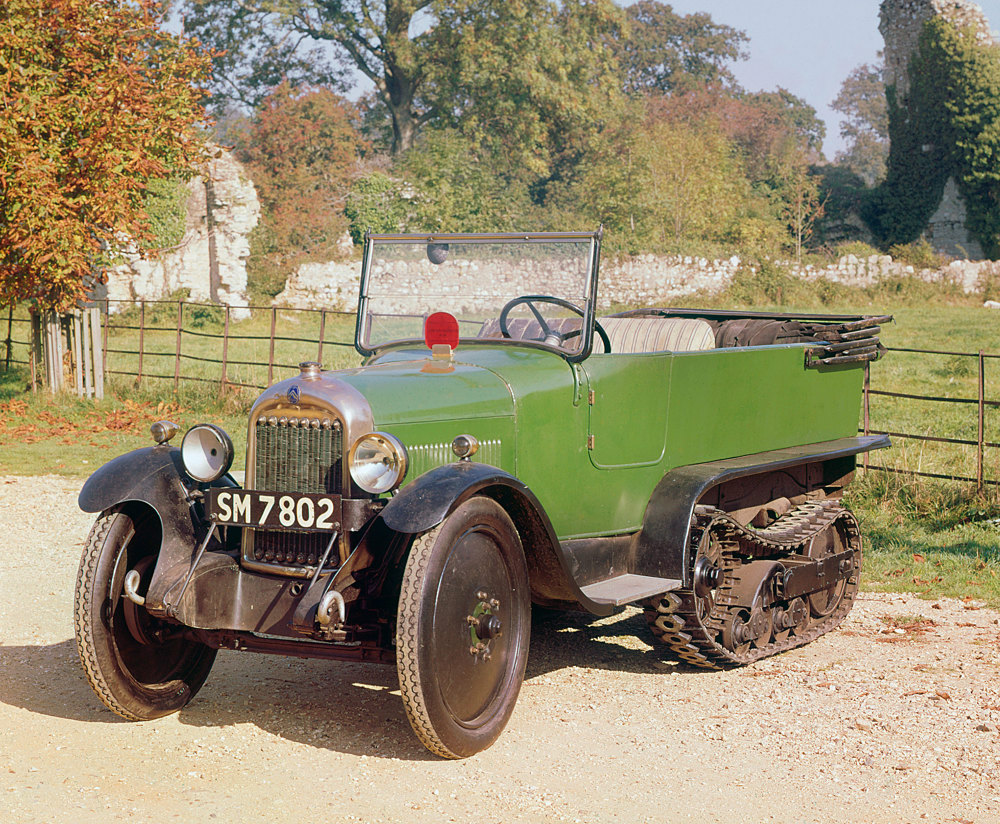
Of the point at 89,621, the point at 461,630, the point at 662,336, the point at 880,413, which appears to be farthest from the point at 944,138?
the point at 89,621

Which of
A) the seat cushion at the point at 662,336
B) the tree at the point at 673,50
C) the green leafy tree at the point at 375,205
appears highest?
the tree at the point at 673,50

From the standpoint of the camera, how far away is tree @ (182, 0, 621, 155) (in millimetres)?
38344

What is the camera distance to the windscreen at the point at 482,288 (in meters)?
5.42

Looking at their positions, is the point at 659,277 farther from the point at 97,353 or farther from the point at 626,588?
the point at 626,588

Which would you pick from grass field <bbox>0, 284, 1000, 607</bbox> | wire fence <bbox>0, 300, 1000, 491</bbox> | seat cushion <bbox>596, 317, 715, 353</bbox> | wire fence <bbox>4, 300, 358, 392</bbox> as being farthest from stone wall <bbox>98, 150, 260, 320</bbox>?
seat cushion <bbox>596, 317, 715, 353</bbox>

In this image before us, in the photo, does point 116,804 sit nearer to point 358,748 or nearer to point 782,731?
point 358,748

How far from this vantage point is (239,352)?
2106 centimetres

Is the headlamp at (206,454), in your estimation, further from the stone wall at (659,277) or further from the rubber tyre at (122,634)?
the stone wall at (659,277)

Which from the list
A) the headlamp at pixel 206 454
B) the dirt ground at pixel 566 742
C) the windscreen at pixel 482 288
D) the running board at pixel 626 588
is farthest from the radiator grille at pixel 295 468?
the windscreen at pixel 482 288

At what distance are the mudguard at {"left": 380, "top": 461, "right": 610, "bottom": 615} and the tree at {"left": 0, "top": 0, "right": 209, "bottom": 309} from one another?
1026 cm

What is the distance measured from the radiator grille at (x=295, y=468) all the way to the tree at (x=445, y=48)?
35464 millimetres

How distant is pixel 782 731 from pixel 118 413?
1142cm

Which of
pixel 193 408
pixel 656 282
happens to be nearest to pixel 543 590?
pixel 193 408

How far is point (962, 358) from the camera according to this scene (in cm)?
1662
